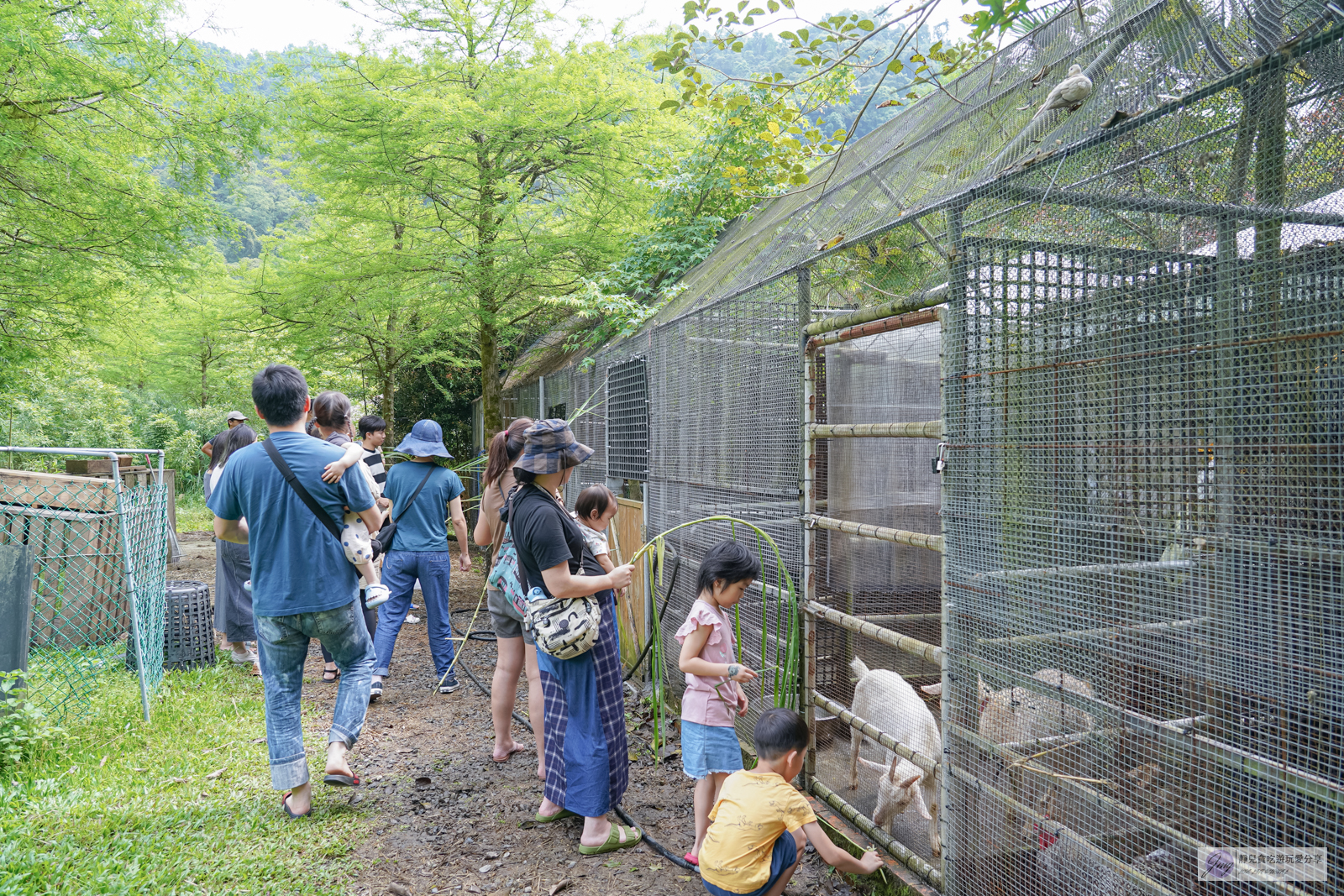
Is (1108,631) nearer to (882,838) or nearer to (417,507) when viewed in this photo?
(882,838)

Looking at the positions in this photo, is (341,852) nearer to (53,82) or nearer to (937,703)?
(937,703)

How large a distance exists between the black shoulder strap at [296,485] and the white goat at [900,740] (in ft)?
8.35

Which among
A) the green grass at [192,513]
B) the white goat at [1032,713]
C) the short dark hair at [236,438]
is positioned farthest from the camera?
the green grass at [192,513]

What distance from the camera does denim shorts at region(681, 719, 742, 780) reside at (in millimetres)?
2934

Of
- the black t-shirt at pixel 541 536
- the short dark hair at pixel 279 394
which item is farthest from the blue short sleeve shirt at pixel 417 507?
the black t-shirt at pixel 541 536

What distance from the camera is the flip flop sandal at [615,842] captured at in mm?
3201

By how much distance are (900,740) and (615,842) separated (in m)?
1.27

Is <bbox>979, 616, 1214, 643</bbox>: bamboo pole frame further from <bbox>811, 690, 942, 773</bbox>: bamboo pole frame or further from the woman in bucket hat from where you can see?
the woman in bucket hat

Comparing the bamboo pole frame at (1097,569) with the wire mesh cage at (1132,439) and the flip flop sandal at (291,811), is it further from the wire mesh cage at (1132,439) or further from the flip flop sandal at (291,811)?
the flip flop sandal at (291,811)

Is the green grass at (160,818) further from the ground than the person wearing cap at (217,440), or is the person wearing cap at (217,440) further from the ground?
the person wearing cap at (217,440)

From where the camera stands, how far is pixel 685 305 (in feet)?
17.1

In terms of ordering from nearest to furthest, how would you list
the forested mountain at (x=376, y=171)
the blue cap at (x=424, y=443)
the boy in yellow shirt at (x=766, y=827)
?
the boy in yellow shirt at (x=766, y=827) → the blue cap at (x=424, y=443) → the forested mountain at (x=376, y=171)

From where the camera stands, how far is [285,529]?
132 inches

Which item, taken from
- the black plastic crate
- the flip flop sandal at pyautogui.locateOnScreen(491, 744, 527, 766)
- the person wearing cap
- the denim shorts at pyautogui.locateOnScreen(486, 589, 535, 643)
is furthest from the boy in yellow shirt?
the black plastic crate
